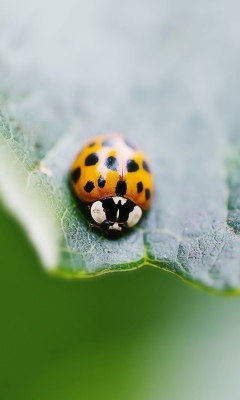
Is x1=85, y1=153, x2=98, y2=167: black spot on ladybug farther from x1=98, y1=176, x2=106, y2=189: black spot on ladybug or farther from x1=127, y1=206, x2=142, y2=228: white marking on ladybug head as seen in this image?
x1=127, y1=206, x2=142, y2=228: white marking on ladybug head

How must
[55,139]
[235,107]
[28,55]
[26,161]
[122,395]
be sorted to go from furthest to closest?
[122,395] → [235,107] → [28,55] → [55,139] → [26,161]

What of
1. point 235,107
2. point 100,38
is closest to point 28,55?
point 100,38

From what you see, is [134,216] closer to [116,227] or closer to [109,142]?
[116,227]

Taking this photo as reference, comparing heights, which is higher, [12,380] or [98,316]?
[98,316]

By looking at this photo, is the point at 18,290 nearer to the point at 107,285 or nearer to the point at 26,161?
the point at 107,285

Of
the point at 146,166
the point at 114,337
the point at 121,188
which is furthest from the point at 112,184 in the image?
the point at 114,337

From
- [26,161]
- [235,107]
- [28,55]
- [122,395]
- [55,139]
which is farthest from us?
[122,395]

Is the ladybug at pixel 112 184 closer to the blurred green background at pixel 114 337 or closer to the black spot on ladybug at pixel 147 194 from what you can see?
the black spot on ladybug at pixel 147 194
